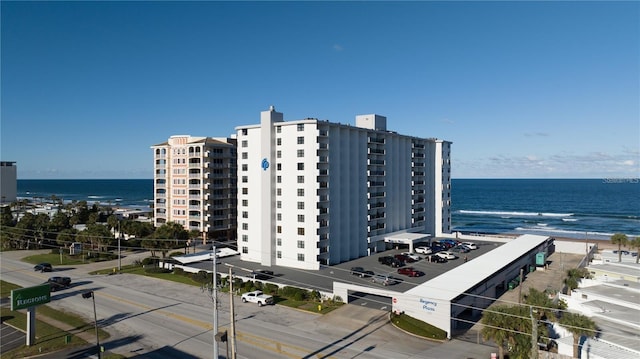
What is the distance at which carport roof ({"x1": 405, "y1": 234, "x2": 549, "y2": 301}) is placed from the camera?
1778 inches

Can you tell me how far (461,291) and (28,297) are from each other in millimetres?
44269

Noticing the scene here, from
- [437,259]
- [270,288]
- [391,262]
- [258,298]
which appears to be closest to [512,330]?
[258,298]

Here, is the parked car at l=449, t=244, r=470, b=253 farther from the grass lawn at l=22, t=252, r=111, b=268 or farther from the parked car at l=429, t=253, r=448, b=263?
the grass lawn at l=22, t=252, r=111, b=268

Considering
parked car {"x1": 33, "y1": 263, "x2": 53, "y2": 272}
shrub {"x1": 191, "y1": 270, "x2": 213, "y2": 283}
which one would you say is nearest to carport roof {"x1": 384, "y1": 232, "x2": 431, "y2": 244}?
shrub {"x1": 191, "y1": 270, "x2": 213, "y2": 283}

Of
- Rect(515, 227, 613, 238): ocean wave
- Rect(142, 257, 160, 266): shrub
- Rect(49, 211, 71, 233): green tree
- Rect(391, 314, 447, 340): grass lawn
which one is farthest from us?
Rect(515, 227, 613, 238): ocean wave

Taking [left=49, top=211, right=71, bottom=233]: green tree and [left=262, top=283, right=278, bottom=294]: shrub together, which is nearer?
[left=262, top=283, right=278, bottom=294]: shrub

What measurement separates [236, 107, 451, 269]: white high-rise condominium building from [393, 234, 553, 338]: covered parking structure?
20416 millimetres

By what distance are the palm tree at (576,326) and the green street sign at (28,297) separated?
48266 mm

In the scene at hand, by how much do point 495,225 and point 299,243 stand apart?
124 metres

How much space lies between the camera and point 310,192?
65.2 meters

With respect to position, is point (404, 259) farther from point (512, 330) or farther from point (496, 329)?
point (512, 330)

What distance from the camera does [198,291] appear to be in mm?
56125

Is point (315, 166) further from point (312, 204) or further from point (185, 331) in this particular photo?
point (185, 331)

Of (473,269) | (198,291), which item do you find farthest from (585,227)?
(198,291)
